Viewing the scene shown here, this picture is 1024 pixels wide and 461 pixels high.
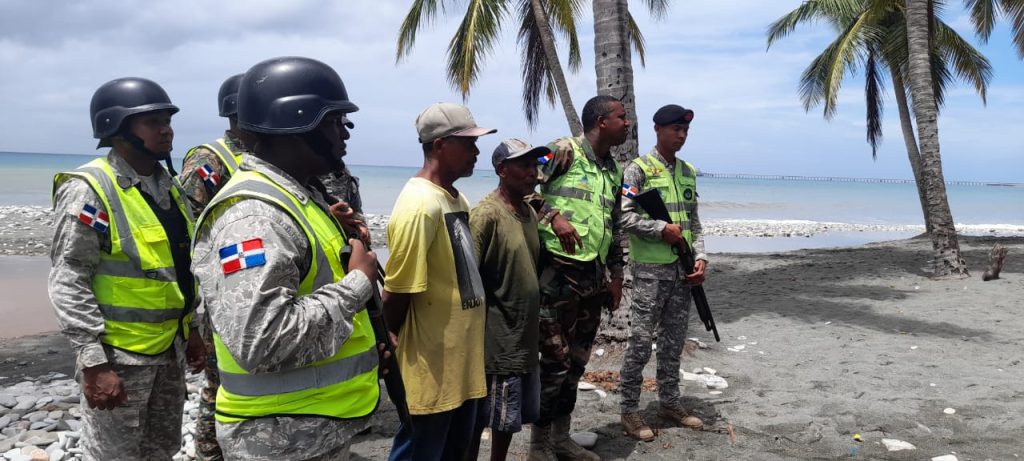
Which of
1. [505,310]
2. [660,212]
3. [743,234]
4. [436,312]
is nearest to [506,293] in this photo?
[505,310]

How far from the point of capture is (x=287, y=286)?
5.56 ft

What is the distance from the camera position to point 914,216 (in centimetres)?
3984

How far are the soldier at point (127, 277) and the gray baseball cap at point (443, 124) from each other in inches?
40.4

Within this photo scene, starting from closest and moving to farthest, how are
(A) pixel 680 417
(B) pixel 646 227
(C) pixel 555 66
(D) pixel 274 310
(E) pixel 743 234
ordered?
(D) pixel 274 310
(B) pixel 646 227
(A) pixel 680 417
(C) pixel 555 66
(E) pixel 743 234

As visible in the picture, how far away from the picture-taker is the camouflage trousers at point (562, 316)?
368 cm

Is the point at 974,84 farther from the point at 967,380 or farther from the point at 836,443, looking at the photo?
the point at 836,443

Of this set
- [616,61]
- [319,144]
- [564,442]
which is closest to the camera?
[319,144]

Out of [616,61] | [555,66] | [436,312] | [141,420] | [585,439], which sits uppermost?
[555,66]

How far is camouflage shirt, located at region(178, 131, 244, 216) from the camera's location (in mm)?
3281

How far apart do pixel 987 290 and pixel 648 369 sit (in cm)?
605

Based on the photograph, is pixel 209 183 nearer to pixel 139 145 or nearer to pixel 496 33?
pixel 139 145

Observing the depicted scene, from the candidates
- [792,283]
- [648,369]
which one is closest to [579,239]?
[648,369]

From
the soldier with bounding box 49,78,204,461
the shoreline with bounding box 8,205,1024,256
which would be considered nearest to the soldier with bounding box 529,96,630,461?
the soldier with bounding box 49,78,204,461

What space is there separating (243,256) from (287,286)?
0.43 feet
